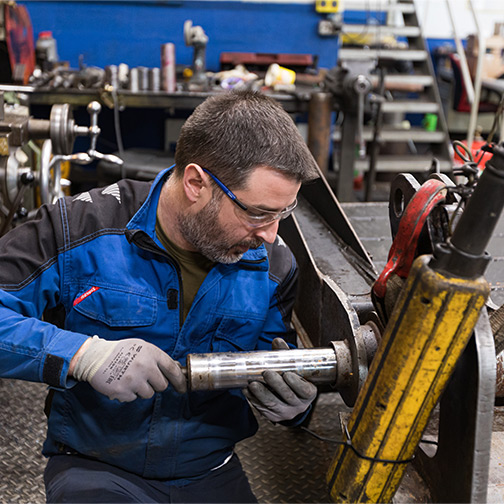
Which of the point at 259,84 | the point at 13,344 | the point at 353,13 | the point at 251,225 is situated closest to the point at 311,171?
the point at 251,225

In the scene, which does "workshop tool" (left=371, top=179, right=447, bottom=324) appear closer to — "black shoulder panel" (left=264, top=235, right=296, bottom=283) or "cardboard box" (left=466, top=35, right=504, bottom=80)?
"black shoulder panel" (left=264, top=235, right=296, bottom=283)

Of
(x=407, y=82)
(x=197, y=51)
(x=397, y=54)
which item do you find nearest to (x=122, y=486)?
(x=197, y=51)

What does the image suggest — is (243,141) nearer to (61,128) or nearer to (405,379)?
(405,379)

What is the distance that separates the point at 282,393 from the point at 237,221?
381mm

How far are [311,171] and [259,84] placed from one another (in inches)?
120

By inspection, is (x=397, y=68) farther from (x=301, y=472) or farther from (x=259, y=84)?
(x=301, y=472)

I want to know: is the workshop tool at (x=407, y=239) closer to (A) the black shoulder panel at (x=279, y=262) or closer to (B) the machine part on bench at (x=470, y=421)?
(B) the machine part on bench at (x=470, y=421)

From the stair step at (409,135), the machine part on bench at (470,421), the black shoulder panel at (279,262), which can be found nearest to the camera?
the machine part on bench at (470,421)

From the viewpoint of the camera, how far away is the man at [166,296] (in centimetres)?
127

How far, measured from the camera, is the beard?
1.32 m

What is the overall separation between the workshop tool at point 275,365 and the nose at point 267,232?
0.29 metres

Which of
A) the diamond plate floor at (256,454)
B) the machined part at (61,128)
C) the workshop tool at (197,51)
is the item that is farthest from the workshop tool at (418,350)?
the workshop tool at (197,51)

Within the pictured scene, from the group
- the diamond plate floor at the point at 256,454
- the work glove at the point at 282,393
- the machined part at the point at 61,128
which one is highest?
the machined part at the point at 61,128

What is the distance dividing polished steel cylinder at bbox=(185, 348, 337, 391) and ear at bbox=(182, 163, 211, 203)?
383mm
